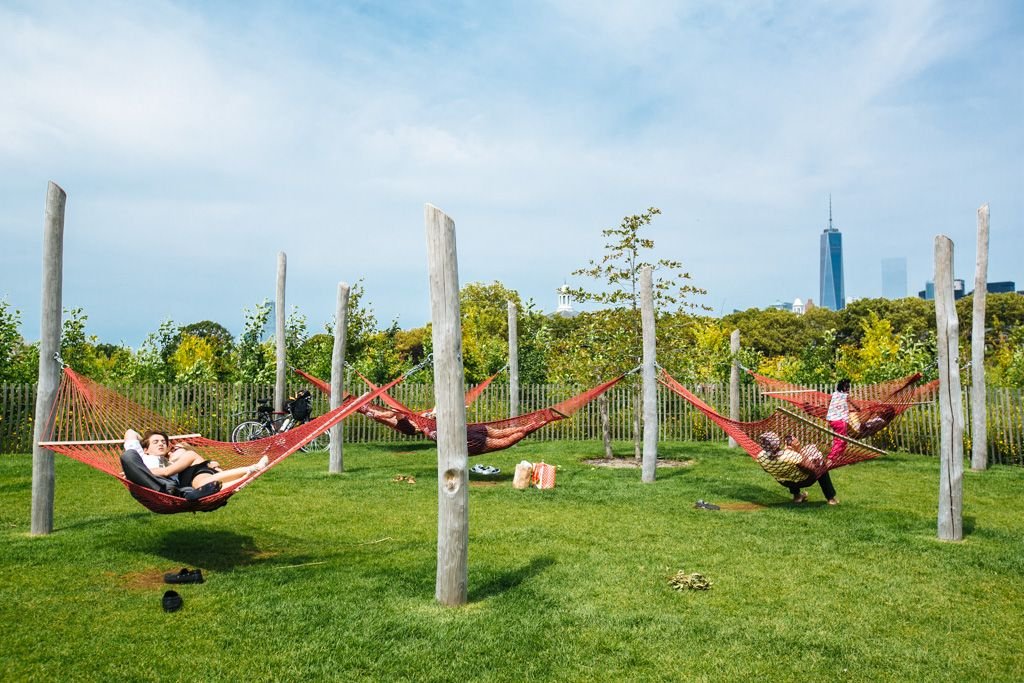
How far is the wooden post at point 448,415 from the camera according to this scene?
3.95m

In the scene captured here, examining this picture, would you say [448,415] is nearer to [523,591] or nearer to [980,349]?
[523,591]

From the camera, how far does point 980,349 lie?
890cm

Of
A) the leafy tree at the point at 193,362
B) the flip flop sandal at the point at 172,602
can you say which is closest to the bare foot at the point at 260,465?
the flip flop sandal at the point at 172,602

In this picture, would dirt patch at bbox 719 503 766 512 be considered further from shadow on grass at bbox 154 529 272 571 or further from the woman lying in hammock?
shadow on grass at bbox 154 529 272 571

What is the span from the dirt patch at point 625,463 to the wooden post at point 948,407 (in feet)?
14.5

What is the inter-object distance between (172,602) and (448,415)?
1732mm

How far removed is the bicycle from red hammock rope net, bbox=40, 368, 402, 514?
4.85 m

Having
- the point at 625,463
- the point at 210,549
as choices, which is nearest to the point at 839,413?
the point at 625,463

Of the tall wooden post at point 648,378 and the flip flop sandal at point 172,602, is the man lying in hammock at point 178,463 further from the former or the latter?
the tall wooden post at point 648,378

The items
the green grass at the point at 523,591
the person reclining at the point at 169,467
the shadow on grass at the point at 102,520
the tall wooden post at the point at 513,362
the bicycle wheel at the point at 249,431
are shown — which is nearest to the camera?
the green grass at the point at 523,591

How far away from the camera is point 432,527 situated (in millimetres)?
5906

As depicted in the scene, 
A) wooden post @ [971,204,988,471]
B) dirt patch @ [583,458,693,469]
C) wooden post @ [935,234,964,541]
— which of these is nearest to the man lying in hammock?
wooden post @ [935,234,964,541]

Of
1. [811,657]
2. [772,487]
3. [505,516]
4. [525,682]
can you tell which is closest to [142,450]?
[505,516]

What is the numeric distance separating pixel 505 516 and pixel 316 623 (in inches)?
109
